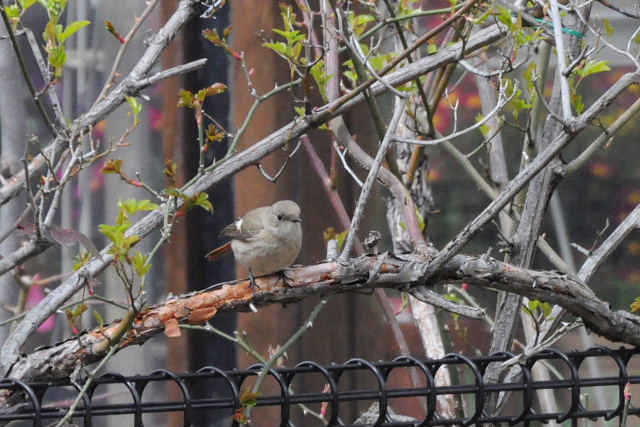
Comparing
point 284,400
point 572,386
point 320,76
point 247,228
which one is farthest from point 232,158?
point 572,386

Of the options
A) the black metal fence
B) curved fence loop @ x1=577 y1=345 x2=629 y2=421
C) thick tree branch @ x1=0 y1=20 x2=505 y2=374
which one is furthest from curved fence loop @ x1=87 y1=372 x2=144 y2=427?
curved fence loop @ x1=577 y1=345 x2=629 y2=421

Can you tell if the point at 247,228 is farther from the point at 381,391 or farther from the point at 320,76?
the point at 381,391

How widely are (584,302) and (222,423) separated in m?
2.10

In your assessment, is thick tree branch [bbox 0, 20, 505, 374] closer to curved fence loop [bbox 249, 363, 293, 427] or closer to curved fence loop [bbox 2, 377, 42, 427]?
curved fence loop [bbox 2, 377, 42, 427]

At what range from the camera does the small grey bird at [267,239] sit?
2643 millimetres

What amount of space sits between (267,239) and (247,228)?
7.1 inches

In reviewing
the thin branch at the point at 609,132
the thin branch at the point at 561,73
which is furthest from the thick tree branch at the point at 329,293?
the thin branch at the point at 609,132

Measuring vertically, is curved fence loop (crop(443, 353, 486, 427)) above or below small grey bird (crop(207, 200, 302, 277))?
below

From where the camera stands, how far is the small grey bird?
104 inches

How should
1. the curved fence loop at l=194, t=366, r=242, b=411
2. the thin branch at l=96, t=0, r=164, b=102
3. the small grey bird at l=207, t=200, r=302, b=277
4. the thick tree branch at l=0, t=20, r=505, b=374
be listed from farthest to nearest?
the small grey bird at l=207, t=200, r=302, b=277 → the thin branch at l=96, t=0, r=164, b=102 → the thick tree branch at l=0, t=20, r=505, b=374 → the curved fence loop at l=194, t=366, r=242, b=411

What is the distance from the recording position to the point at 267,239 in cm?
272

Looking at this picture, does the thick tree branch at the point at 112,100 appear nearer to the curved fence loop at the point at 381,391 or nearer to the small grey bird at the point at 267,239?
the small grey bird at the point at 267,239

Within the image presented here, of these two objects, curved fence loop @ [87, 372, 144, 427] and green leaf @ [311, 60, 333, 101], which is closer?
curved fence loop @ [87, 372, 144, 427]

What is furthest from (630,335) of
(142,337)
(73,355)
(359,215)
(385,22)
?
(73,355)
